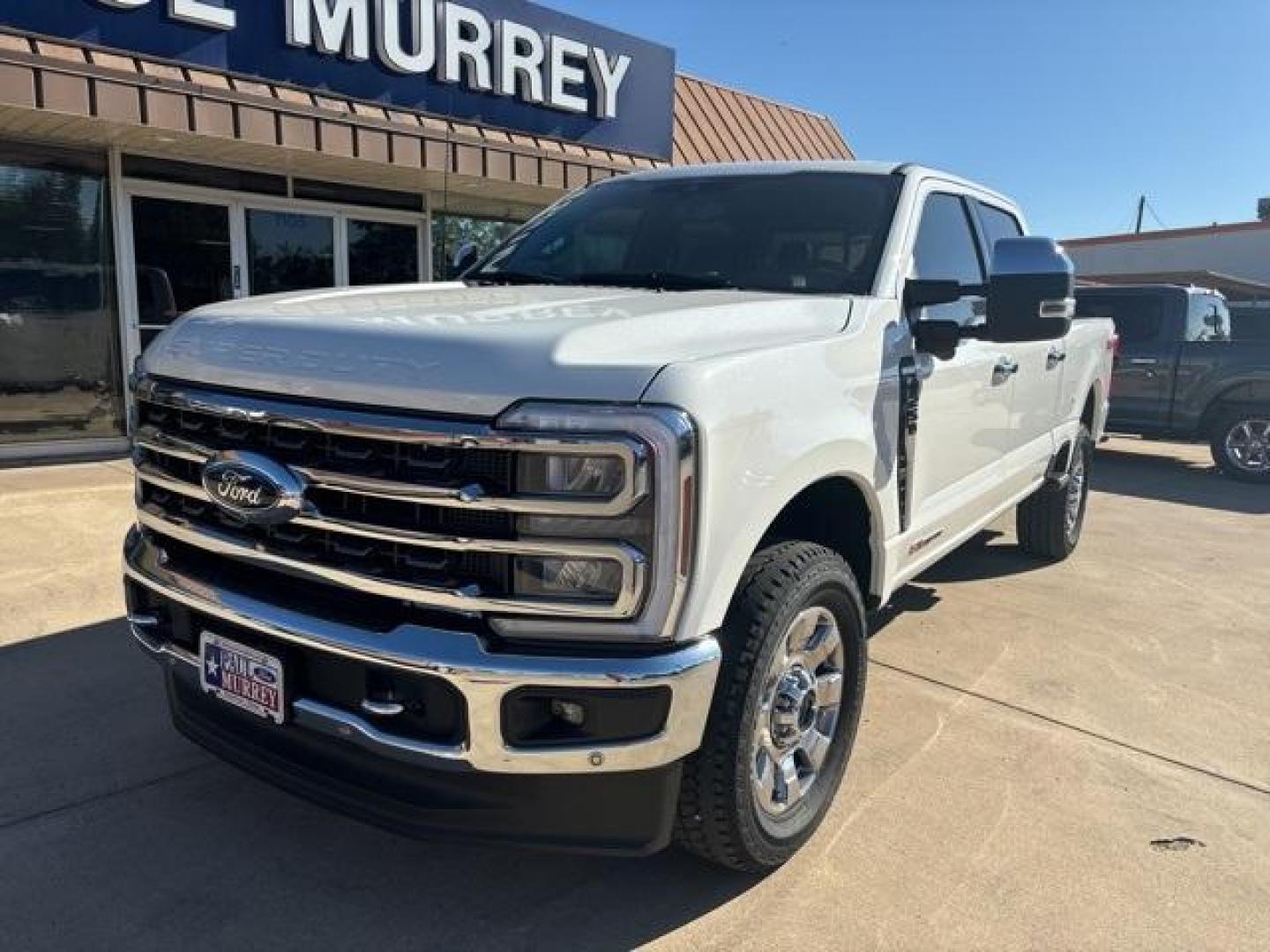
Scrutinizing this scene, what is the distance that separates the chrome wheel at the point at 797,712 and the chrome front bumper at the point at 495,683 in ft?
1.14

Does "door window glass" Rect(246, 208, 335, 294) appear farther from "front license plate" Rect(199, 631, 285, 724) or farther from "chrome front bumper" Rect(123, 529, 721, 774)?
"chrome front bumper" Rect(123, 529, 721, 774)

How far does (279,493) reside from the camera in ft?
7.43

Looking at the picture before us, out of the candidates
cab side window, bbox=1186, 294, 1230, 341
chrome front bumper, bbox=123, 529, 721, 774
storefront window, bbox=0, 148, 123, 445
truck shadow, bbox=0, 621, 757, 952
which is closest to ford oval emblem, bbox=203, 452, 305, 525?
chrome front bumper, bbox=123, 529, 721, 774

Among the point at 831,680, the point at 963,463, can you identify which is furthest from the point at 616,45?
the point at 831,680

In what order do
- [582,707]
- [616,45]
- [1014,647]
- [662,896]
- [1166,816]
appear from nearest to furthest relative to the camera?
[582,707] < [662,896] < [1166,816] < [1014,647] < [616,45]

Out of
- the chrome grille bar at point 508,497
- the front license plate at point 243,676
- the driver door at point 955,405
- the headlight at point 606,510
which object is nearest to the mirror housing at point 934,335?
the driver door at point 955,405

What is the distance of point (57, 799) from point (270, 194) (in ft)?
25.0

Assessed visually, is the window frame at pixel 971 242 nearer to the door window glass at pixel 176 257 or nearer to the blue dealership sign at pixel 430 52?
the blue dealership sign at pixel 430 52

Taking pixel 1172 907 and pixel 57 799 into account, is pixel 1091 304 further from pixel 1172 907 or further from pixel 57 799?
pixel 57 799

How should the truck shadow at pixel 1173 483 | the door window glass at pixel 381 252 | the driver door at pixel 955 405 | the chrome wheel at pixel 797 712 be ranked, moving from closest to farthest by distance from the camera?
the chrome wheel at pixel 797 712 < the driver door at pixel 955 405 < the truck shadow at pixel 1173 483 < the door window glass at pixel 381 252

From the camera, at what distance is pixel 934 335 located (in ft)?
11.0

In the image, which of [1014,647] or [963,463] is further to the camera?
[1014,647]

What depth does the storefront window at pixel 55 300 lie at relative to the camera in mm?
8109

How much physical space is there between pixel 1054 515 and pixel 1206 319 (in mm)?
7133
